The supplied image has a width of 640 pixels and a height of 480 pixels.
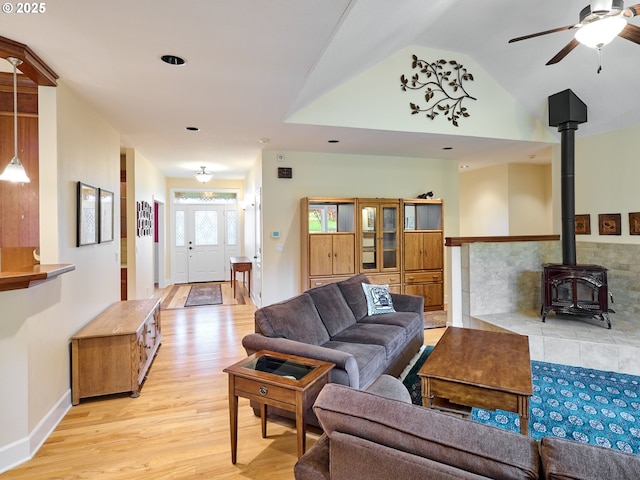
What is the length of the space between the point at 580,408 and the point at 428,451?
246cm

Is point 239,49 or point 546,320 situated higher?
point 239,49

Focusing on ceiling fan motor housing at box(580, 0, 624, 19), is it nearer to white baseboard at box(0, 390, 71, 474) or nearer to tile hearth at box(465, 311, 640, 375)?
tile hearth at box(465, 311, 640, 375)

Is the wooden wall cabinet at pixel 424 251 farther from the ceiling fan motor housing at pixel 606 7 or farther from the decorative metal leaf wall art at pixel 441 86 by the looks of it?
the ceiling fan motor housing at pixel 606 7

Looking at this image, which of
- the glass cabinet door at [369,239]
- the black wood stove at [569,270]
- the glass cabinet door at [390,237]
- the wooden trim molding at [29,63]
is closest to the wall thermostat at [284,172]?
the glass cabinet door at [369,239]

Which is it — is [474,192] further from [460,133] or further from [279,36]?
[279,36]

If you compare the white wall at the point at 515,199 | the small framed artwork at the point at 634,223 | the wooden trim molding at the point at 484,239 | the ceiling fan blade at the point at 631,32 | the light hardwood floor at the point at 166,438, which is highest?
the ceiling fan blade at the point at 631,32

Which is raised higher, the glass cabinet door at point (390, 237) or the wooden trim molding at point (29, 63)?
the wooden trim molding at point (29, 63)

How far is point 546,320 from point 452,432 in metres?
4.05

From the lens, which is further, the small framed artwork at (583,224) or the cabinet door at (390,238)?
Result: the cabinet door at (390,238)

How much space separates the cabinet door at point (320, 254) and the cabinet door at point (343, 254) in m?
0.06

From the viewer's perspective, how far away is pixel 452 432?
1036 mm

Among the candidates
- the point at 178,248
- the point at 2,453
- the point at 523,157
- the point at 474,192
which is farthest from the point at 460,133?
the point at 178,248

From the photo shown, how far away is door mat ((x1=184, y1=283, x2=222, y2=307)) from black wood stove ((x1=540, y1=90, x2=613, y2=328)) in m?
5.15

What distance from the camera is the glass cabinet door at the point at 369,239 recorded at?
5312 mm
